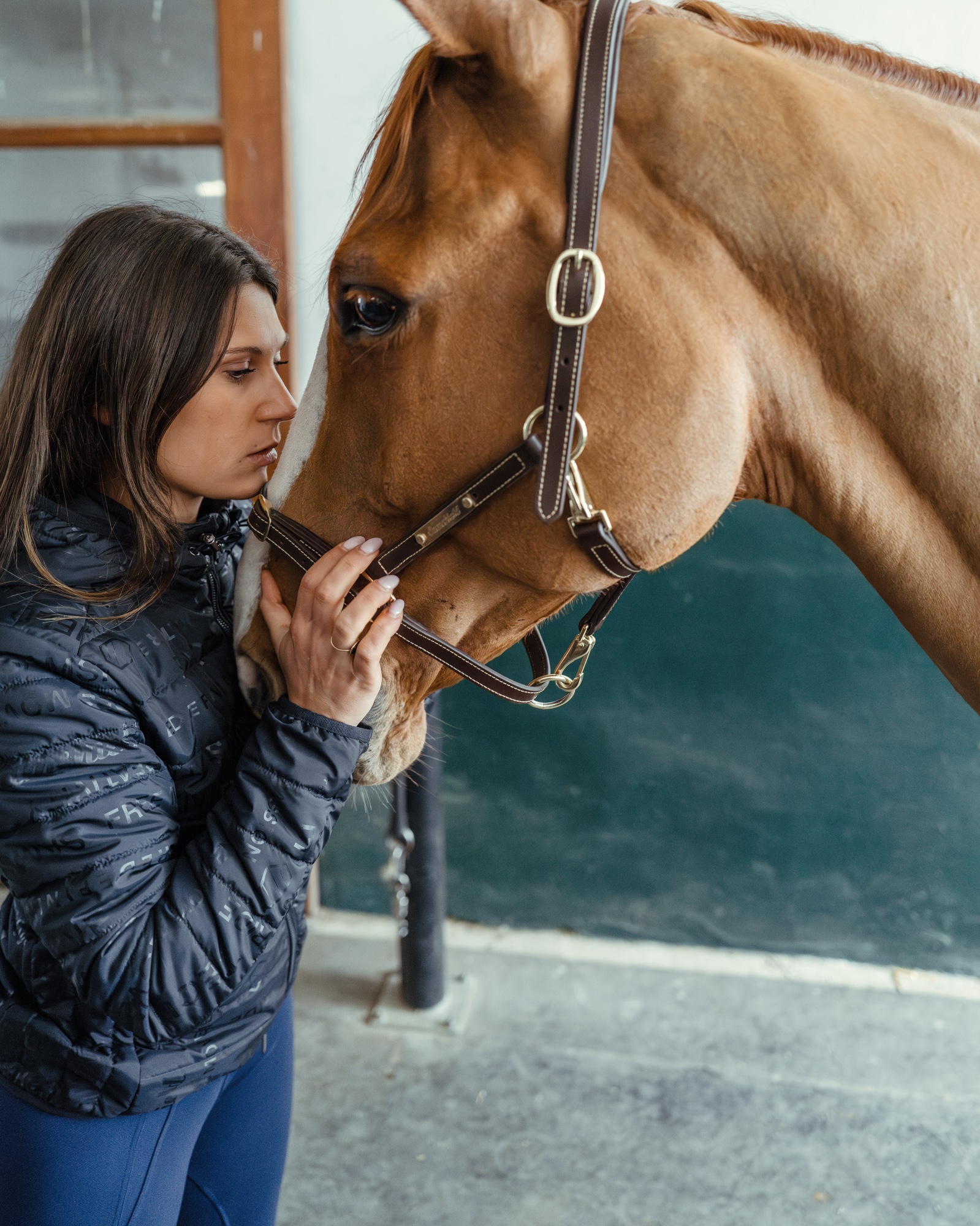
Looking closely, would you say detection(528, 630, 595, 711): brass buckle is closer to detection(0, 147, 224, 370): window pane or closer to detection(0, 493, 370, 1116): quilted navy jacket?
detection(0, 493, 370, 1116): quilted navy jacket

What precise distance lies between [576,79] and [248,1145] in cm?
127

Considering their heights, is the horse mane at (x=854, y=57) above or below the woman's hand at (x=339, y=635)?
above

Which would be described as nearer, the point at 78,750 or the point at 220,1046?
the point at 78,750

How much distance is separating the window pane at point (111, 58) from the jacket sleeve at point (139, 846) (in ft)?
6.05

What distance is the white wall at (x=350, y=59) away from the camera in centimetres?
202

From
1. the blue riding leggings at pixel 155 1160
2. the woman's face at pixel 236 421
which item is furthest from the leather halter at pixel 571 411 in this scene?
the blue riding leggings at pixel 155 1160

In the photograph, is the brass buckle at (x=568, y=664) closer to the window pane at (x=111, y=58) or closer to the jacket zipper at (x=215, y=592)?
the jacket zipper at (x=215, y=592)

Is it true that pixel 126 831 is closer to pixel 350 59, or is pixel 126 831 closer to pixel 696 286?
pixel 696 286

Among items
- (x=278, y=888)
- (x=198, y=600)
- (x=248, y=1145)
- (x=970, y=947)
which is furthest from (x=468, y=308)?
(x=970, y=947)

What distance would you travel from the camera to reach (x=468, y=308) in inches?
33.0

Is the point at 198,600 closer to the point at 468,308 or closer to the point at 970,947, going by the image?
the point at 468,308

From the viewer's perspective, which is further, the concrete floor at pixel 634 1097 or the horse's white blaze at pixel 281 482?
the concrete floor at pixel 634 1097

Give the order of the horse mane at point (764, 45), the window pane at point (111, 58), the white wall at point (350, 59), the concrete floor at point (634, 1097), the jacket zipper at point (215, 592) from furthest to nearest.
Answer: the window pane at point (111, 58), the white wall at point (350, 59), the concrete floor at point (634, 1097), the jacket zipper at point (215, 592), the horse mane at point (764, 45)

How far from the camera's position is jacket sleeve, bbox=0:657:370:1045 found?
0.87 metres
